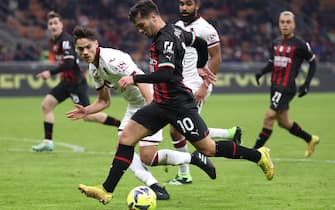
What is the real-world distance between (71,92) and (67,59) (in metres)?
0.65

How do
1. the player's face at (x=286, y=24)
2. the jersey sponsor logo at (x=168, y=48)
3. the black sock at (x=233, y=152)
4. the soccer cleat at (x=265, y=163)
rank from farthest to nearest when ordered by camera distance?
the player's face at (x=286, y=24) < the soccer cleat at (x=265, y=163) < the black sock at (x=233, y=152) < the jersey sponsor logo at (x=168, y=48)

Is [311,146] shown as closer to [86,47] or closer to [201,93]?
[201,93]

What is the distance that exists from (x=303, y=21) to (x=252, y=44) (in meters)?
4.38

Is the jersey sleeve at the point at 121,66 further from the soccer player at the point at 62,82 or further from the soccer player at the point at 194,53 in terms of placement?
the soccer player at the point at 62,82

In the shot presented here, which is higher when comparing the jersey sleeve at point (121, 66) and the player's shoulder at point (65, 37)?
the jersey sleeve at point (121, 66)

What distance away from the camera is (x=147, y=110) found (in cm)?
784

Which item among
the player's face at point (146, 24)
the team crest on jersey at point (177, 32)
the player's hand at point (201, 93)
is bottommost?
the player's hand at point (201, 93)

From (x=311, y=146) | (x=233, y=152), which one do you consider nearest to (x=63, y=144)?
(x=311, y=146)

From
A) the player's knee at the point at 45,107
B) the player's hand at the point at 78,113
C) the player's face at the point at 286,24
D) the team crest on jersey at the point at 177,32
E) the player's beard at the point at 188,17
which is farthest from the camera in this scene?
the player's knee at the point at 45,107

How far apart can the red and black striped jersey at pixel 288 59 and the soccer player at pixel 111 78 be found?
4.42m

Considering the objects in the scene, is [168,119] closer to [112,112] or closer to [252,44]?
[112,112]

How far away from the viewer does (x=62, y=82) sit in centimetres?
1378

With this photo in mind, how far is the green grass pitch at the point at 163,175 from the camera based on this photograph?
27.0ft

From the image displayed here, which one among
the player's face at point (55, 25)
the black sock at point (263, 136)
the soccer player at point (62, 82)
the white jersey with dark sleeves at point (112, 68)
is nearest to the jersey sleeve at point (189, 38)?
the white jersey with dark sleeves at point (112, 68)
